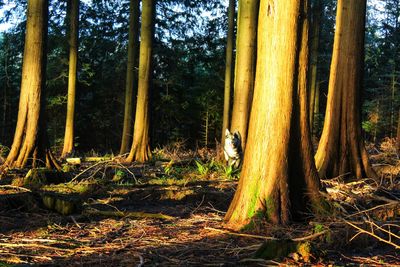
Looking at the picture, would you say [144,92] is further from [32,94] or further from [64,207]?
[64,207]

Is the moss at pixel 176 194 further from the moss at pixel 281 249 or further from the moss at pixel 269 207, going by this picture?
the moss at pixel 281 249

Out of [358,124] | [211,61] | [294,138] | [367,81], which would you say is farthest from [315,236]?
[367,81]

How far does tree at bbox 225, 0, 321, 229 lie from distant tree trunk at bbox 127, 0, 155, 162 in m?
10.4

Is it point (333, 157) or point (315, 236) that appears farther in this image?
point (333, 157)

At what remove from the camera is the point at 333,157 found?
9656 millimetres

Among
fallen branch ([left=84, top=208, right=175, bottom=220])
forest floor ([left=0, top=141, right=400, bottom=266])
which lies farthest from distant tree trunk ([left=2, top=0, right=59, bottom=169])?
fallen branch ([left=84, top=208, right=175, bottom=220])

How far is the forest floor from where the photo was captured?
14.3 feet

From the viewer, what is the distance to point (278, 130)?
577cm

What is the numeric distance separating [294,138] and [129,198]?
375cm

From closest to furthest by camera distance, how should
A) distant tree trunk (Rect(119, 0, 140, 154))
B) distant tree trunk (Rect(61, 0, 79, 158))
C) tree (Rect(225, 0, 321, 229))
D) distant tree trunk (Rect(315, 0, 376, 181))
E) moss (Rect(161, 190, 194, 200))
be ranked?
1. tree (Rect(225, 0, 321, 229))
2. moss (Rect(161, 190, 194, 200))
3. distant tree trunk (Rect(315, 0, 376, 181))
4. distant tree trunk (Rect(119, 0, 140, 154))
5. distant tree trunk (Rect(61, 0, 79, 158))

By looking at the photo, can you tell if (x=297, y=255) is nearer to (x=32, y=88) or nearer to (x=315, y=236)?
(x=315, y=236)

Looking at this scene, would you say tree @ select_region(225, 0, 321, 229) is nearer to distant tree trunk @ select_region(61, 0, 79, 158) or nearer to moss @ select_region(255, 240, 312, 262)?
moss @ select_region(255, 240, 312, 262)

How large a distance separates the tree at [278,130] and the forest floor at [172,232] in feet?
0.99

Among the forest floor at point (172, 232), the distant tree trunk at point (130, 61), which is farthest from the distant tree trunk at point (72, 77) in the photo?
the forest floor at point (172, 232)
